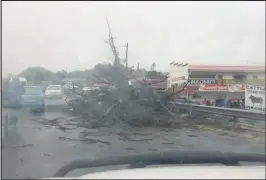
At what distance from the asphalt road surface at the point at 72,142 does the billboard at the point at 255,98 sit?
0.84 ft

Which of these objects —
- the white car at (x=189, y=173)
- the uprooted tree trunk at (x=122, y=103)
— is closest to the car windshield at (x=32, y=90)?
the uprooted tree trunk at (x=122, y=103)

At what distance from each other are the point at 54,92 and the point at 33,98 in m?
0.17

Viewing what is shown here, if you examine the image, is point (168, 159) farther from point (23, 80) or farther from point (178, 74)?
point (23, 80)

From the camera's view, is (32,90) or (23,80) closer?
(23,80)

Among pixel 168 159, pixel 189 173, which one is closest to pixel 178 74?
pixel 168 159

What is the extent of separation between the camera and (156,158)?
9.57 ft

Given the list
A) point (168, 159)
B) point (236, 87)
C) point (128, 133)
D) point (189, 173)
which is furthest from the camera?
point (236, 87)

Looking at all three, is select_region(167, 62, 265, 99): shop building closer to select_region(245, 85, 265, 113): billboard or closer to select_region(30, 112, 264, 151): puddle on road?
select_region(245, 85, 265, 113): billboard

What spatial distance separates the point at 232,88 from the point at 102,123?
107 centimetres

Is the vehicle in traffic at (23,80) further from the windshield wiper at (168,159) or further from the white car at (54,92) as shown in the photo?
the windshield wiper at (168,159)

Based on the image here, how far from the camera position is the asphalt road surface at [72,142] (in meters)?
2.95

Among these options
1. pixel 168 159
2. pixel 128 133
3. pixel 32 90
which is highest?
pixel 32 90

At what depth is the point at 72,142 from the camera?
10.3 ft

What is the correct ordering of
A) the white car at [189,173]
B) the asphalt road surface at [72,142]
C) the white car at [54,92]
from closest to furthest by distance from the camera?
the white car at [189,173], the asphalt road surface at [72,142], the white car at [54,92]
